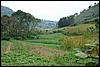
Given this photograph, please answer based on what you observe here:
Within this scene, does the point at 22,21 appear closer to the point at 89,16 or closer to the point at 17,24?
the point at 17,24

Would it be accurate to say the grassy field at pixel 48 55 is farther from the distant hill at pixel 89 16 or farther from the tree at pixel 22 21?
the distant hill at pixel 89 16

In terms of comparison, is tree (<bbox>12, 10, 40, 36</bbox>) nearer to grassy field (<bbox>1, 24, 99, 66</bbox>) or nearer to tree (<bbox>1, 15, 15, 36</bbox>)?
tree (<bbox>1, 15, 15, 36</bbox>)

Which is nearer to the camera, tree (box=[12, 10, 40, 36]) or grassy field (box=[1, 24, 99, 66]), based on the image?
grassy field (box=[1, 24, 99, 66])

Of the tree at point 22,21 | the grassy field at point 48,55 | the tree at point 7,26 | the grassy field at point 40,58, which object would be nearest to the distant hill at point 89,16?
the tree at point 22,21

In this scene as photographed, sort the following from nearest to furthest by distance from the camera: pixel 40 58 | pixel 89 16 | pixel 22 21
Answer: pixel 40 58 → pixel 22 21 → pixel 89 16

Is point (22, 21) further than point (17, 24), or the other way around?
point (22, 21)

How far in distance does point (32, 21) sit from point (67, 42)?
94.6 feet

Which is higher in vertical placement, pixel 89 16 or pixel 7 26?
pixel 89 16

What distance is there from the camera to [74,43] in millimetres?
23500

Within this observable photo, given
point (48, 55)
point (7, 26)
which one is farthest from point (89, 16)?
point (48, 55)

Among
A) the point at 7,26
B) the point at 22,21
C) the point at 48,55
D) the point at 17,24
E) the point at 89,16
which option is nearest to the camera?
the point at 48,55

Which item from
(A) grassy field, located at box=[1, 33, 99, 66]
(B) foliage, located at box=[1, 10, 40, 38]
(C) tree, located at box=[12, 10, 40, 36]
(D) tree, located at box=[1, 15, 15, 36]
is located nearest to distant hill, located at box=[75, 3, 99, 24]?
(C) tree, located at box=[12, 10, 40, 36]

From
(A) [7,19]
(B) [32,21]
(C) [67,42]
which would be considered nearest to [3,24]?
(A) [7,19]

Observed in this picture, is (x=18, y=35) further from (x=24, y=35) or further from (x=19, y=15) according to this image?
(x=19, y=15)
